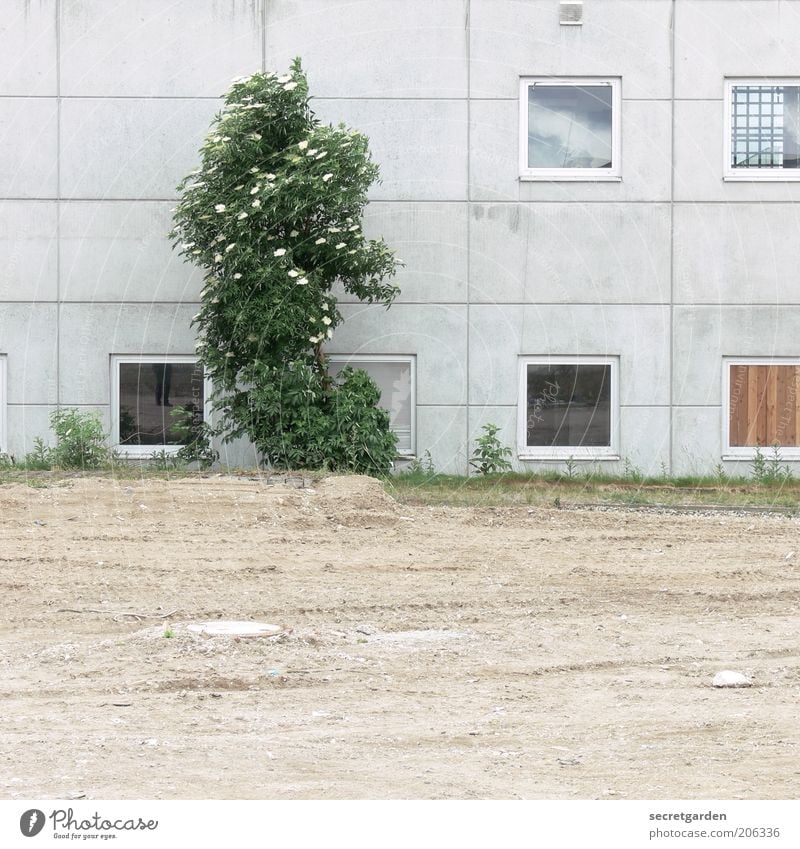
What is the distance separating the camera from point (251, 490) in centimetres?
1243

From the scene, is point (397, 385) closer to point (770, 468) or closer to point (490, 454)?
point (490, 454)

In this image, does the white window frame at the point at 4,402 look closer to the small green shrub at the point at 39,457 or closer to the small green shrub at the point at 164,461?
the small green shrub at the point at 39,457

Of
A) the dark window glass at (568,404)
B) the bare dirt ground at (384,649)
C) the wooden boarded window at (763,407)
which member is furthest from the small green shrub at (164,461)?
the wooden boarded window at (763,407)

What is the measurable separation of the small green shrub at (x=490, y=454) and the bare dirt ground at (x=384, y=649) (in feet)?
9.14

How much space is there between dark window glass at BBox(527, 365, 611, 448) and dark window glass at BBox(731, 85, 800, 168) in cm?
344

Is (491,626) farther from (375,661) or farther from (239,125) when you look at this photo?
(239,125)

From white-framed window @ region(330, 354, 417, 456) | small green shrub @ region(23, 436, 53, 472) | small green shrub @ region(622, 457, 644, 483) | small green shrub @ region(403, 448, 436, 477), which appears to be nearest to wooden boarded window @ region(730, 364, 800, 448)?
small green shrub @ region(622, 457, 644, 483)

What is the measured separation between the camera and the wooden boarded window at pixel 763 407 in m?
15.8

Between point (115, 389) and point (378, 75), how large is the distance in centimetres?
541

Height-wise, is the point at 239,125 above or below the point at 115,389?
above

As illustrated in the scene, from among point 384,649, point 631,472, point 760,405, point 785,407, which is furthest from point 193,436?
point 384,649
